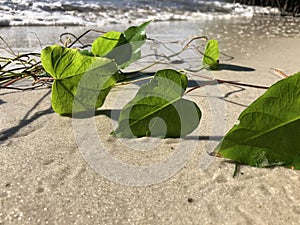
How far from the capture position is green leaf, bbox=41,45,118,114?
77 centimetres

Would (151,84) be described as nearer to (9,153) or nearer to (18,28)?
(9,153)

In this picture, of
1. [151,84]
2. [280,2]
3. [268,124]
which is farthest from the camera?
[280,2]

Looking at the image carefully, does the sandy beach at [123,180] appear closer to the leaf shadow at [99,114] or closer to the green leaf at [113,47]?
the leaf shadow at [99,114]

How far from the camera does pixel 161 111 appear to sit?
667mm

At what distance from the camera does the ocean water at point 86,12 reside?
2953 mm

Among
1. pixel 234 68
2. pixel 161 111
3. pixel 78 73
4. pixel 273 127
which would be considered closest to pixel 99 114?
pixel 78 73

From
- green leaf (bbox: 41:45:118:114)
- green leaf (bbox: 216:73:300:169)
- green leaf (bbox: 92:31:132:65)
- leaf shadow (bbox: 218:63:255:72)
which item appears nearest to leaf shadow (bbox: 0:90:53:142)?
green leaf (bbox: 41:45:118:114)

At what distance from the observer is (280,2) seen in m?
5.65

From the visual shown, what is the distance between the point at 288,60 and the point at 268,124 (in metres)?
1.28

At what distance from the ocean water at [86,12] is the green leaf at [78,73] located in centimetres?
212

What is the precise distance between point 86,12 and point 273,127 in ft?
11.0

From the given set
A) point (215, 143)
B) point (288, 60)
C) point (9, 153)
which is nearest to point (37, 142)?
point (9, 153)

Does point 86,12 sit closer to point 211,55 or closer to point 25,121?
point 211,55

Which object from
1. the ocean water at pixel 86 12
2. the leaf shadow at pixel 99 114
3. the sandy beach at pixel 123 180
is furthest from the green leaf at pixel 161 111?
the ocean water at pixel 86 12
